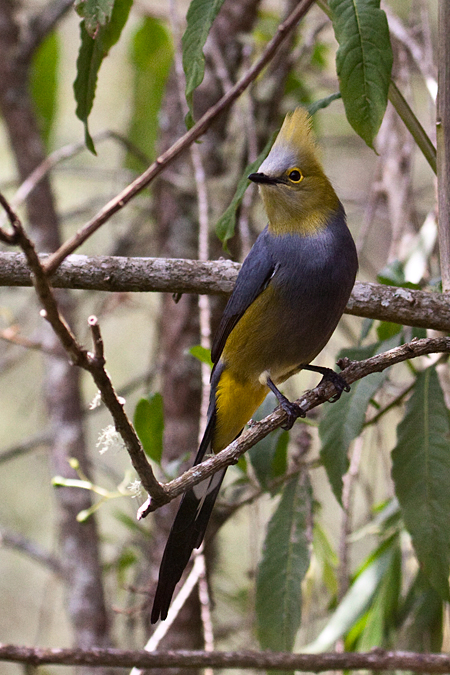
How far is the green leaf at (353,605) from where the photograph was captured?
2539 millimetres

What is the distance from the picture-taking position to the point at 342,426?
2066 mm

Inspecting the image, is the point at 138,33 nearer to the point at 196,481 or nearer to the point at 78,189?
the point at 78,189

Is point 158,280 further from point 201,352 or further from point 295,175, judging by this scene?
point 295,175

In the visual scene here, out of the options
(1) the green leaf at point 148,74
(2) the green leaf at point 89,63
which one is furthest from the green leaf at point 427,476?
(1) the green leaf at point 148,74

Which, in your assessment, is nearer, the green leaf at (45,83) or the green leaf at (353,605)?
the green leaf at (353,605)

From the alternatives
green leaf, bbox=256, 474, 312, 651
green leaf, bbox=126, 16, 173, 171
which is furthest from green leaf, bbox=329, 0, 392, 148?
green leaf, bbox=126, 16, 173, 171

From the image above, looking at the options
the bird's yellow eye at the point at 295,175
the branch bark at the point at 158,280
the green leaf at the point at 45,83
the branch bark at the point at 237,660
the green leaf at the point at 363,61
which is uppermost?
the green leaf at the point at 45,83

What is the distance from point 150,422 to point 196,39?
113cm

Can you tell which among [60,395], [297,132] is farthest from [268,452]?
[60,395]

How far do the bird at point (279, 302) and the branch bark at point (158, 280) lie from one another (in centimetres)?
13

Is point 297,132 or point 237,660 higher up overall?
point 297,132

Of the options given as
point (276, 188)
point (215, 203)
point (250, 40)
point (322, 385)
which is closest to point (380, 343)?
point (322, 385)

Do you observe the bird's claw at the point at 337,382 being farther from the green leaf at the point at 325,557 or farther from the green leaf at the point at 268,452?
the green leaf at the point at 325,557

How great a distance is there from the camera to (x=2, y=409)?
23.1ft
